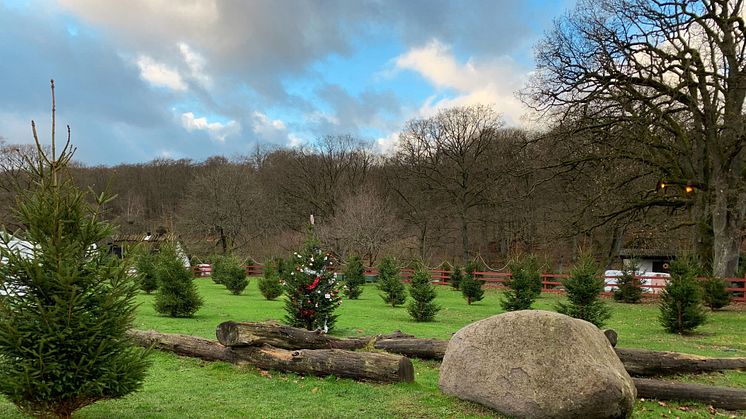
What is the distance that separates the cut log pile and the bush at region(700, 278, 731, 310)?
11.9 m

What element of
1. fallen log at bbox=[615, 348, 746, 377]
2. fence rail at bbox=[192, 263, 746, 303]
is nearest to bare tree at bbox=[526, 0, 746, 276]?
fence rail at bbox=[192, 263, 746, 303]

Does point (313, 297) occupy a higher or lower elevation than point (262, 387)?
higher

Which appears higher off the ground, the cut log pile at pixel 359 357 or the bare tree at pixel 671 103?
the bare tree at pixel 671 103

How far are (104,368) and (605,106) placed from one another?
20.4 meters

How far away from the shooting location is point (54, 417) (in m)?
5.61

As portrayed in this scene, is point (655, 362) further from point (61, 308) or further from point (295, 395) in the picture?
point (61, 308)

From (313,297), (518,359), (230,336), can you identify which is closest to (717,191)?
(313,297)

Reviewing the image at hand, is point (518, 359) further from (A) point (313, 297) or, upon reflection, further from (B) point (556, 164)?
(B) point (556, 164)

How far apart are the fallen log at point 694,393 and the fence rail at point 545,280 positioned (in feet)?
34.0

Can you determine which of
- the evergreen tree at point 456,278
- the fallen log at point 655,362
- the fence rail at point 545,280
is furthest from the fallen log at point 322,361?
the evergreen tree at point 456,278

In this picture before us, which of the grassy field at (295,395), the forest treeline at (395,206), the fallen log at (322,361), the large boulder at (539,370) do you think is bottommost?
the grassy field at (295,395)

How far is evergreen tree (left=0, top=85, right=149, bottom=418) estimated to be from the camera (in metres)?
5.11

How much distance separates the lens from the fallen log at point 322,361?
26.4 ft

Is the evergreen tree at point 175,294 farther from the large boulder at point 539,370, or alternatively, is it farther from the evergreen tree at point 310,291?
the large boulder at point 539,370
